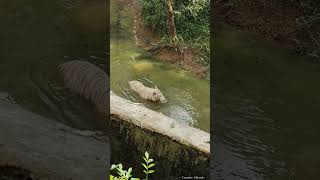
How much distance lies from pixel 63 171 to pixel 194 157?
1.80 m

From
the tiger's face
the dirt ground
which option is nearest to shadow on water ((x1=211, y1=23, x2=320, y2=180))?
the dirt ground

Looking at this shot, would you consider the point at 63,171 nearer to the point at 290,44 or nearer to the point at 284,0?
the point at 290,44

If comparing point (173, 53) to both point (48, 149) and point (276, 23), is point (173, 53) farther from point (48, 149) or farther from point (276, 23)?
point (48, 149)

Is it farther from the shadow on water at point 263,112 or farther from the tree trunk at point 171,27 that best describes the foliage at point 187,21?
the shadow on water at point 263,112

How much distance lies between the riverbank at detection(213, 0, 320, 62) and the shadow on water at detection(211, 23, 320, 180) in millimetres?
347

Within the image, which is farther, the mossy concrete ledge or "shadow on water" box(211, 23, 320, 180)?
"shadow on water" box(211, 23, 320, 180)

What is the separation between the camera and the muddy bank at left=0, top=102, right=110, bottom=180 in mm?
3918

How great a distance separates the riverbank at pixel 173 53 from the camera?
8.96m

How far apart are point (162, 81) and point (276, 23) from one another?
350 centimetres

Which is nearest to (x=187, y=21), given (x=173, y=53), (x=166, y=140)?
(x=173, y=53)

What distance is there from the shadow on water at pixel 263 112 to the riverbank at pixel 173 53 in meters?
0.37

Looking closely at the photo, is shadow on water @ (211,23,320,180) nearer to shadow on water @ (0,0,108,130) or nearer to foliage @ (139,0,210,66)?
foliage @ (139,0,210,66)

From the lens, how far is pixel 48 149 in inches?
166

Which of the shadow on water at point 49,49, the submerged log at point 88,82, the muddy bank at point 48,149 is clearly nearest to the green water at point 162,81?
the shadow on water at point 49,49
